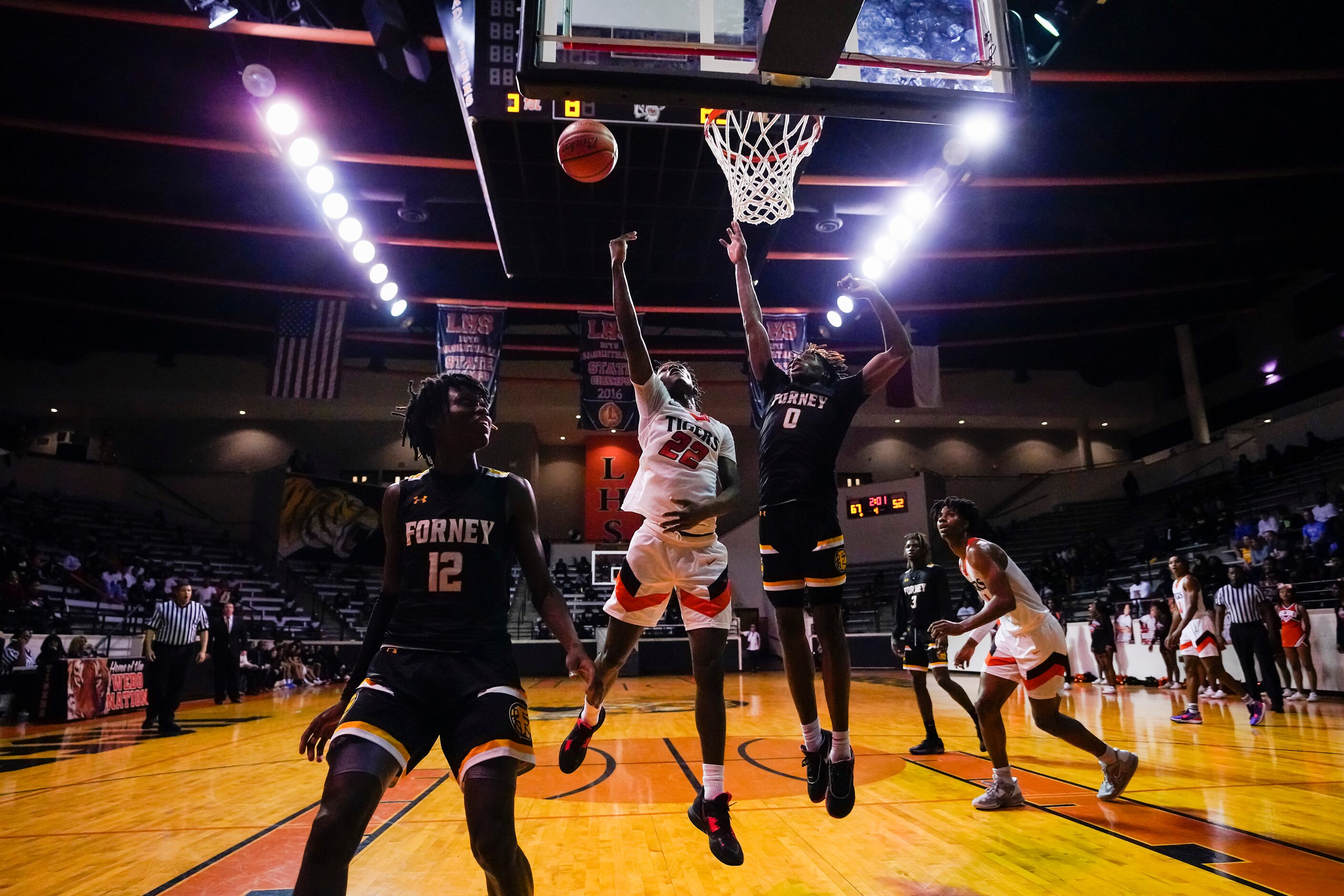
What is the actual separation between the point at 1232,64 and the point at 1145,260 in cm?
822

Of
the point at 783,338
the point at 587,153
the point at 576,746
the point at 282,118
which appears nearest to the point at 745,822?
the point at 576,746

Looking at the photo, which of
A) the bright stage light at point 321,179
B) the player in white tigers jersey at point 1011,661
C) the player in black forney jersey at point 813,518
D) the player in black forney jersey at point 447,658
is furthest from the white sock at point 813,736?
the bright stage light at point 321,179

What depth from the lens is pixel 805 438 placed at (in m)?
4.08

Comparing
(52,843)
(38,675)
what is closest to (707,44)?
(52,843)

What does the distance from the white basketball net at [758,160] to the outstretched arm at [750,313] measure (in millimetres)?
2759

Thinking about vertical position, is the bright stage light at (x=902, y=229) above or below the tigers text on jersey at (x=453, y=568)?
above

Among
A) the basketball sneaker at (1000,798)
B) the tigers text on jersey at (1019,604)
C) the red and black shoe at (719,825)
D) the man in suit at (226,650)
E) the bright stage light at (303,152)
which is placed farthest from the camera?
the man in suit at (226,650)

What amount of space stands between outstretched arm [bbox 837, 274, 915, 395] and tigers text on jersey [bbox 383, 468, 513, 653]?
2172 millimetres

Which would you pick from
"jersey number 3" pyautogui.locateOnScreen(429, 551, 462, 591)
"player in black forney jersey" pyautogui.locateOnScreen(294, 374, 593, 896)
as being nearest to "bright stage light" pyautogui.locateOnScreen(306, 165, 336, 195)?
"player in black forney jersey" pyautogui.locateOnScreen(294, 374, 593, 896)

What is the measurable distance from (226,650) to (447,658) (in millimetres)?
13000

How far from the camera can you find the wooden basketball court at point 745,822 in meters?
3.51

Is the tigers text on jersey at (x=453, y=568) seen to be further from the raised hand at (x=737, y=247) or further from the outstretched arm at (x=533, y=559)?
the raised hand at (x=737, y=247)

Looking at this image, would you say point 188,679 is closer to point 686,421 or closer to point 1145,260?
point 686,421

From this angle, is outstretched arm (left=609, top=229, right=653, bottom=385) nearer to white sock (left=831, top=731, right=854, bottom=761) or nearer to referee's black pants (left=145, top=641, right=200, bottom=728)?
white sock (left=831, top=731, right=854, bottom=761)
